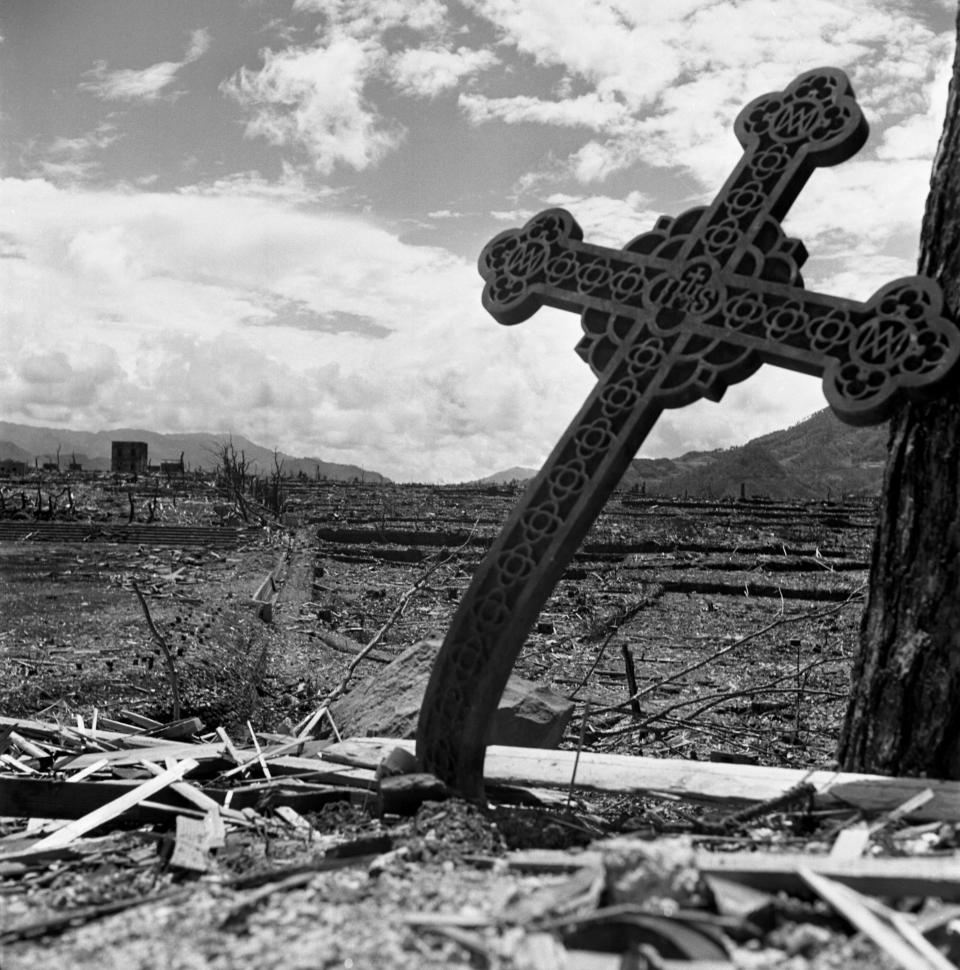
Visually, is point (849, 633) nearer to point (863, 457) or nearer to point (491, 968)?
point (491, 968)

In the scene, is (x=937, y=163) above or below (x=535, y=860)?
above

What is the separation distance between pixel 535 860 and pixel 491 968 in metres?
0.62

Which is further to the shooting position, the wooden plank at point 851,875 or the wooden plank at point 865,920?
the wooden plank at point 851,875

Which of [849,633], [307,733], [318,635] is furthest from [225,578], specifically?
[307,733]

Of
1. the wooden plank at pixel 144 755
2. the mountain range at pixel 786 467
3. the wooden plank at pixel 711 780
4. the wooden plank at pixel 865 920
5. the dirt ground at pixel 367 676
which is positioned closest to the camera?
the wooden plank at pixel 865 920

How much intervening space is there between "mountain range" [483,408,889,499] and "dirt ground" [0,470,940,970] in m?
43.0

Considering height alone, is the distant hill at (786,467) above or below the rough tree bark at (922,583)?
above

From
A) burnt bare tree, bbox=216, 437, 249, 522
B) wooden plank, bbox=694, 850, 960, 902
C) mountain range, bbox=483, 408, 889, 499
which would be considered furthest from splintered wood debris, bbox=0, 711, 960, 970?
mountain range, bbox=483, 408, 889, 499

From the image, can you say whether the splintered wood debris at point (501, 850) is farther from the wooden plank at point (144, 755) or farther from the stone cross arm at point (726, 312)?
the stone cross arm at point (726, 312)

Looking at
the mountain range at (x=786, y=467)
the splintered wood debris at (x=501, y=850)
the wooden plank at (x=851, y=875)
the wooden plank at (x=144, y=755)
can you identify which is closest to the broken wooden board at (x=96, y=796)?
the splintered wood debris at (x=501, y=850)

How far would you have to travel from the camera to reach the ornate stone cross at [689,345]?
3.33 m

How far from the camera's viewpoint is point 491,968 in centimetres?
198

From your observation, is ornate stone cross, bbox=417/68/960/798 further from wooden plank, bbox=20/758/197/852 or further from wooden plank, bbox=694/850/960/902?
wooden plank, bbox=694/850/960/902

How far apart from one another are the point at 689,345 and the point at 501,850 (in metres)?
1.80
